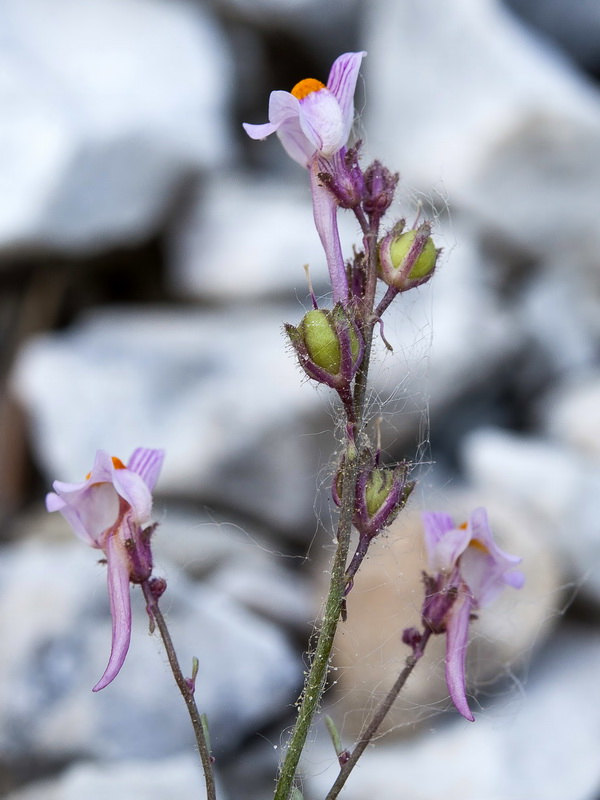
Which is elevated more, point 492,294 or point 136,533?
point 492,294

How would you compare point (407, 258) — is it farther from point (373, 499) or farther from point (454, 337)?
point (454, 337)

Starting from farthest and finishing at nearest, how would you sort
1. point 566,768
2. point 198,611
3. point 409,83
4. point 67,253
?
point 409,83 < point 67,253 < point 198,611 < point 566,768

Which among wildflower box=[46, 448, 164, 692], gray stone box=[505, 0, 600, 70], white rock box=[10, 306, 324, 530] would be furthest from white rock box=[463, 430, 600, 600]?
gray stone box=[505, 0, 600, 70]

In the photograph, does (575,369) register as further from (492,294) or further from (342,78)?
(342,78)

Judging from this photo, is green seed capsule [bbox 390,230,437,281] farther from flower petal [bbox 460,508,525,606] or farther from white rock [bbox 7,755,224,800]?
white rock [bbox 7,755,224,800]

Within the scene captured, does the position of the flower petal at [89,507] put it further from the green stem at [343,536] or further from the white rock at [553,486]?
the white rock at [553,486]

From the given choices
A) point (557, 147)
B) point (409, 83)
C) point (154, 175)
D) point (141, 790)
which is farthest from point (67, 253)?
point (141, 790)

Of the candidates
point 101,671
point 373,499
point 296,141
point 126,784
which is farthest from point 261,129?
point 101,671

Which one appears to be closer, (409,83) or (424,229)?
(424,229)
